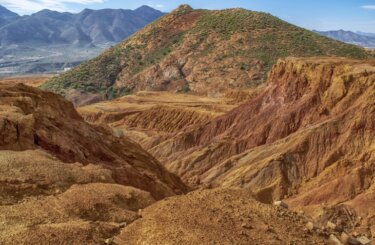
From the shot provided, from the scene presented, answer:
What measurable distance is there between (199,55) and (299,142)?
60.9 meters

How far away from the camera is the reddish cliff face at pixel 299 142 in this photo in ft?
125

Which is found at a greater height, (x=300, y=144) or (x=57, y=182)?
(x=57, y=182)

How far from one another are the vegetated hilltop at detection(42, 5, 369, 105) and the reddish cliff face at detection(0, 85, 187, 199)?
56.0 m

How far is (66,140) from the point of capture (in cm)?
2512

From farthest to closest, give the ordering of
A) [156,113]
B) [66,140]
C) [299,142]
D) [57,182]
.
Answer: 1. [156,113]
2. [299,142]
3. [66,140]
4. [57,182]

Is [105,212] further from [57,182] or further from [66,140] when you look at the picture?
[66,140]

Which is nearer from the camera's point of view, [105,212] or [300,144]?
[105,212]

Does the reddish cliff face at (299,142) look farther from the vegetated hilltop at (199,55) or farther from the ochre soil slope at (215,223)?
the vegetated hilltop at (199,55)

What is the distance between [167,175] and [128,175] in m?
7.95

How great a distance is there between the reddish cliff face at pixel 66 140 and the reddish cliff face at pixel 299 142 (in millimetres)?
10011

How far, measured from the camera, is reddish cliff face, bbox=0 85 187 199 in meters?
22.7

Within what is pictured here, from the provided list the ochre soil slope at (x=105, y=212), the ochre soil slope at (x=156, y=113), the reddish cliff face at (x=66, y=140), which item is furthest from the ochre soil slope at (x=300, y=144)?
the ochre soil slope at (x=105, y=212)

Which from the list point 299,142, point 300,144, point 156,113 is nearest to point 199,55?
point 156,113

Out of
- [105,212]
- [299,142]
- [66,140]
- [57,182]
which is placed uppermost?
[57,182]
